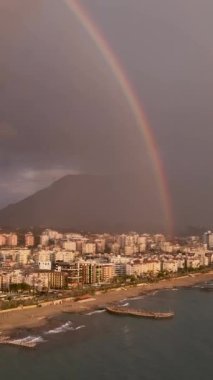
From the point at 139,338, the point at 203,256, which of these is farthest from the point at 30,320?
the point at 203,256

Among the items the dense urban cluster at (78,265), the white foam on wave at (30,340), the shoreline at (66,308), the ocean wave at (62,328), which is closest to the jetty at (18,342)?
the white foam on wave at (30,340)

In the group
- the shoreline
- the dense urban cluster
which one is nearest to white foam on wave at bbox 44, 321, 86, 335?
the shoreline

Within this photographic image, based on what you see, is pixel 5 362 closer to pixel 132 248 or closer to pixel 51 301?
pixel 51 301

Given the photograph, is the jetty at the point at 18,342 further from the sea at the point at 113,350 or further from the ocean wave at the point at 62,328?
the ocean wave at the point at 62,328

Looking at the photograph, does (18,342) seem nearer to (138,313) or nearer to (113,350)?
(113,350)

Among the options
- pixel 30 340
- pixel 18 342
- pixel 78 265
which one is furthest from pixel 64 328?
pixel 78 265

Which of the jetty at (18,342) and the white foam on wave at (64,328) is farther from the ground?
the white foam on wave at (64,328)
